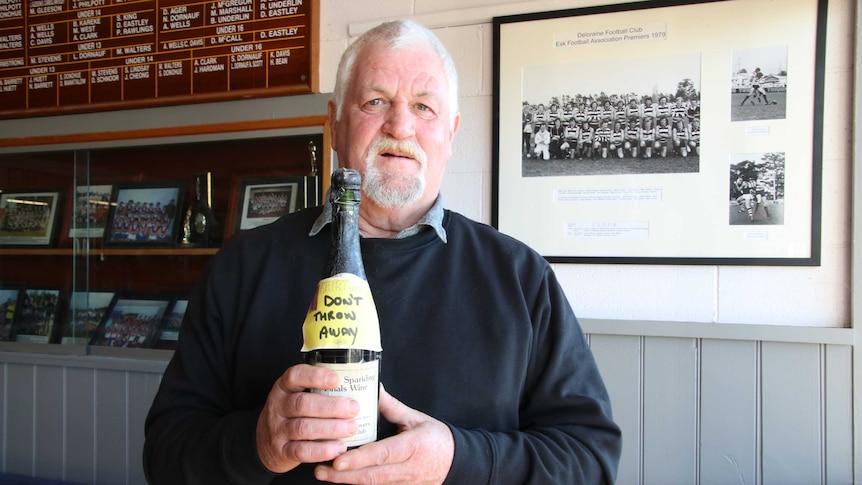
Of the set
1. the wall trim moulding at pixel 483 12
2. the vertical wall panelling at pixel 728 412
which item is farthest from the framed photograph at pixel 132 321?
the vertical wall panelling at pixel 728 412

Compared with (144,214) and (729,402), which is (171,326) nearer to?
(144,214)

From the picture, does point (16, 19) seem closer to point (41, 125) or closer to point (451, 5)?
point (41, 125)

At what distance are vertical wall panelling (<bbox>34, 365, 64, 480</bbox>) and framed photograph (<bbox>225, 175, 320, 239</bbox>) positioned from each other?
893mm

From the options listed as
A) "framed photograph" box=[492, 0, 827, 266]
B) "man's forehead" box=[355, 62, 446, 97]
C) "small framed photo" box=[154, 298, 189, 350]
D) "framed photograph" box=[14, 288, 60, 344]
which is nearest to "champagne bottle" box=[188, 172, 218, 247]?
"small framed photo" box=[154, 298, 189, 350]

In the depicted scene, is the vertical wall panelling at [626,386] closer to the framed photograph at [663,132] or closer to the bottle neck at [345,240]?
the framed photograph at [663,132]

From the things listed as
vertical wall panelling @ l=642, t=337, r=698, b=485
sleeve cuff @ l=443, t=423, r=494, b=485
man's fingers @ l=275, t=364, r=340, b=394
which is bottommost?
vertical wall panelling @ l=642, t=337, r=698, b=485

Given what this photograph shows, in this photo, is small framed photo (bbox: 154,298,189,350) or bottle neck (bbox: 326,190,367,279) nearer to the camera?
bottle neck (bbox: 326,190,367,279)

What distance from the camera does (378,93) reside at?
996 mm

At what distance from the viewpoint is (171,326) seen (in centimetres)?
217

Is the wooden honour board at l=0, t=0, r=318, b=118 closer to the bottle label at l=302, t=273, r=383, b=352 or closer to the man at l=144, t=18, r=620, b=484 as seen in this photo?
the man at l=144, t=18, r=620, b=484

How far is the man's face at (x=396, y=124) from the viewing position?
98 centimetres

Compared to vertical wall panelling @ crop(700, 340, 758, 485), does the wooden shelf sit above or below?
above

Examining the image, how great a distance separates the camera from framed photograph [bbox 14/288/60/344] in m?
2.32

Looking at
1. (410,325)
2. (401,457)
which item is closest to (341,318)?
(401,457)
